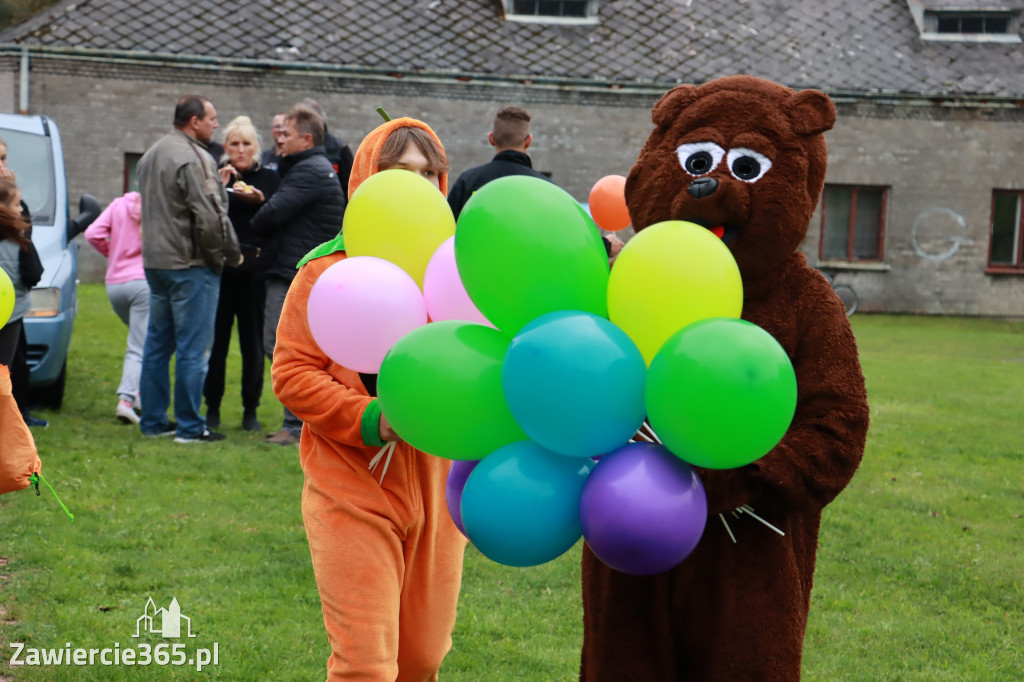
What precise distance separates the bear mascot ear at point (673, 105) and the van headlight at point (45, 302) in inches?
255

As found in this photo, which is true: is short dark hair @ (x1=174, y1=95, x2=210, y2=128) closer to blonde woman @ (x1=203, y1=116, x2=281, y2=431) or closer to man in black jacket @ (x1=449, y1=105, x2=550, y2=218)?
blonde woman @ (x1=203, y1=116, x2=281, y2=431)

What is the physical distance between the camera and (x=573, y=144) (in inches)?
770

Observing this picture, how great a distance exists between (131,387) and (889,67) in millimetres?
17132

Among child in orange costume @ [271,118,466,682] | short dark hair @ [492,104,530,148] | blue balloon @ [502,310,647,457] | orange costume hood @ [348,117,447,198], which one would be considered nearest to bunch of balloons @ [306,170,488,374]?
child in orange costume @ [271,118,466,682]

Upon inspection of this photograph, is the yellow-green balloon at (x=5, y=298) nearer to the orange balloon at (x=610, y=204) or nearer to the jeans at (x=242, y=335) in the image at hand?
the orange balloon at (x=610, y=204)

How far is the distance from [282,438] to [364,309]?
533 cm

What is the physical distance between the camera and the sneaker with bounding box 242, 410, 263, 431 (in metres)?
7.80

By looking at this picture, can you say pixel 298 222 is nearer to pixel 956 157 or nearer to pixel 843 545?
pixel 843 545

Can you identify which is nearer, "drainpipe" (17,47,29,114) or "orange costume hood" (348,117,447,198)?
"orange costume hood" (348,117,447,198)

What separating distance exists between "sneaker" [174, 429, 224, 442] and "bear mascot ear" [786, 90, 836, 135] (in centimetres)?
584

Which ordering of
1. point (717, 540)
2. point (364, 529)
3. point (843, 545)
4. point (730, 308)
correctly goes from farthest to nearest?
point (843, 545) < point (364, 529) < point (717, 540) < point (730, 308)

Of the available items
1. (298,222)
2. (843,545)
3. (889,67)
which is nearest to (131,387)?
(298,222)

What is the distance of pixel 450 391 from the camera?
6.66 ft

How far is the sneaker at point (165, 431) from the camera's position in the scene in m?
7.48
